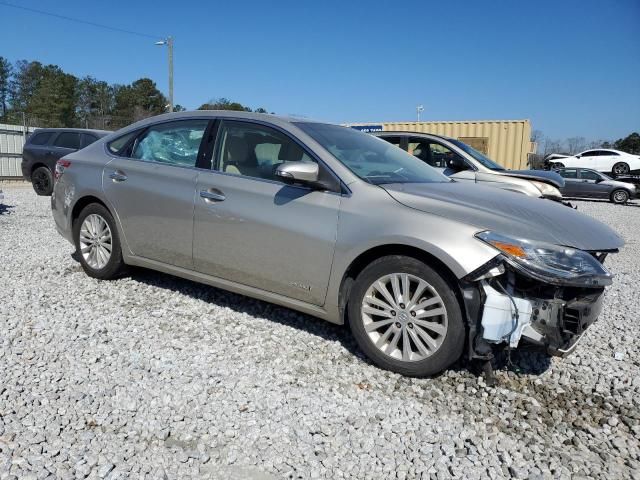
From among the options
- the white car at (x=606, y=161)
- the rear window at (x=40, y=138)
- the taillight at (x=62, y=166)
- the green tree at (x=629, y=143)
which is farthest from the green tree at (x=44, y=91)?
the green tree at (x=629, y=143)

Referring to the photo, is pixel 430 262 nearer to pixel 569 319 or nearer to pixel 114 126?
pixel 569 319

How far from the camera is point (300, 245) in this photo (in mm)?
3607

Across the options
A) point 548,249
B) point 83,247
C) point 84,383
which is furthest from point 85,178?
point 548,249

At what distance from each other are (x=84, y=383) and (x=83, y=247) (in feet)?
7.66

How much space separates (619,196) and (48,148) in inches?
785

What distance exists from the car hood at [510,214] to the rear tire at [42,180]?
1197cm

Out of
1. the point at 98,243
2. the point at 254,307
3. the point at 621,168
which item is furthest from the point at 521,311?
the point at 621,168

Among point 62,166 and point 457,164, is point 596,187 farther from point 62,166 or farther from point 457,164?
point 62,166

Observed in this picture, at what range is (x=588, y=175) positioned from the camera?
21000 millimetres

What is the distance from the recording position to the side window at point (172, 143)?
173 inches

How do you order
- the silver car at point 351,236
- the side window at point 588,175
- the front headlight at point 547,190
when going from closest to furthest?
1. the silver car at point 351,236
2. the front headlight at point 547,190
3. the side window at point 588,175

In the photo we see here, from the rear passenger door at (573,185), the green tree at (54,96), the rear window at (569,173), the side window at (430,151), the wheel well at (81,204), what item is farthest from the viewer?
the green tree at (54,96)

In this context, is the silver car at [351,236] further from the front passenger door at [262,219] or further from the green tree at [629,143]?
the green tree at [629,143]

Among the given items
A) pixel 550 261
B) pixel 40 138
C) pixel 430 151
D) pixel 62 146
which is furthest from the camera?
pixel 40 138
